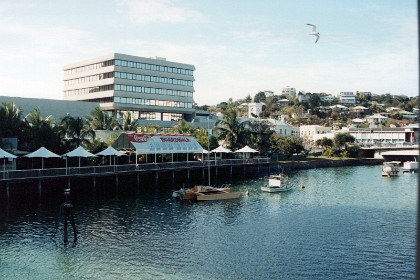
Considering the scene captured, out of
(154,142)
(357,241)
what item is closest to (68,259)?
(357,241)

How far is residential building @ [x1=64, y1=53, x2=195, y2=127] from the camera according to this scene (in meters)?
141

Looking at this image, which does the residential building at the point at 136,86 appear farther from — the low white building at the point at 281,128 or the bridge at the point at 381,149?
the bridge at the point at 381,149

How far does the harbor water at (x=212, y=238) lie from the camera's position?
1337 inches

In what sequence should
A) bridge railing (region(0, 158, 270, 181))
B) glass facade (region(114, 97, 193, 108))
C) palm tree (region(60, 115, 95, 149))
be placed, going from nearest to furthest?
bridge railing (region(0, 158, 270, 181)) → palm tree (region(60, 115, 95, 149)) → glass facade (region(114, 97, 193, 108))

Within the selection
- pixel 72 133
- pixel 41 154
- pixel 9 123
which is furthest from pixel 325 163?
pixel 41 154

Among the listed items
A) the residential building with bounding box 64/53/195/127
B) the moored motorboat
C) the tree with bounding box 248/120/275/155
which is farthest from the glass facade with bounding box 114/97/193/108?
→ the moored motorboat

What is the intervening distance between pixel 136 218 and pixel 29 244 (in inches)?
559

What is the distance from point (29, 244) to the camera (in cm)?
4022

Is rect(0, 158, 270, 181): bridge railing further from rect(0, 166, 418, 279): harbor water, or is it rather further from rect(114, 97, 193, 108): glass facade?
rect(114, 97, 193, 108): glass facade

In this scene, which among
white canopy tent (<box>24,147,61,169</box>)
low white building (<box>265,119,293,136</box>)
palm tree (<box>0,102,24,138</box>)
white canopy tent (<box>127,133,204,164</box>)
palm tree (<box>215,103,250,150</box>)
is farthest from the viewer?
low white building (<box>265,119,293,136</box>)

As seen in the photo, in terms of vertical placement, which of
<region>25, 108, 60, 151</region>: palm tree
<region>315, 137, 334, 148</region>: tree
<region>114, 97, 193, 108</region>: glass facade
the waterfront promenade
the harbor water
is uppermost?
<region>114, 97, 193, 108</region>: glass facade

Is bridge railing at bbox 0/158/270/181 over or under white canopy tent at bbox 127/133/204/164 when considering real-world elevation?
under

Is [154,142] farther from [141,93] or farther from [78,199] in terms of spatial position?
[141,93]

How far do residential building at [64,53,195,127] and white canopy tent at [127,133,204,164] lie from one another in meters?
45.8
